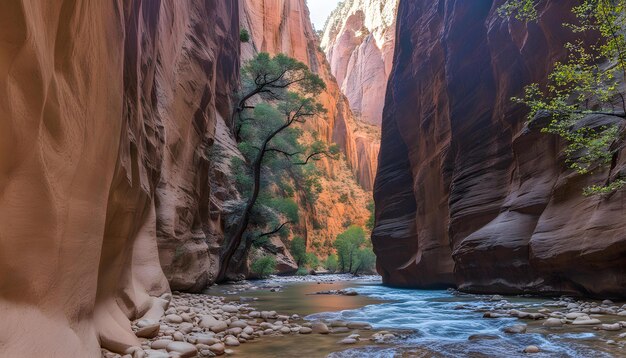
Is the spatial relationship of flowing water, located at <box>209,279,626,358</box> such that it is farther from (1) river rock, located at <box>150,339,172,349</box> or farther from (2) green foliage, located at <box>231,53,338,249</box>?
(2) green foliage, located at <box>231,53,338,249</box>

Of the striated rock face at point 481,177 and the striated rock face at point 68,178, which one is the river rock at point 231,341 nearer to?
the striated rock face at point 68,178

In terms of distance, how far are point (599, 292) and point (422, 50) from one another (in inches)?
694

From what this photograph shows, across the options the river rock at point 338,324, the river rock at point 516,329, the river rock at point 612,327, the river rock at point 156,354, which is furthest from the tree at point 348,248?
the river rock at point 156,354

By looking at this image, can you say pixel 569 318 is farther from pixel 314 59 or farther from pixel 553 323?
pixel 314 59

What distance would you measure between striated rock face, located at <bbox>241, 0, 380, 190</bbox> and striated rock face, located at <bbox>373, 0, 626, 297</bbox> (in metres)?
39.3

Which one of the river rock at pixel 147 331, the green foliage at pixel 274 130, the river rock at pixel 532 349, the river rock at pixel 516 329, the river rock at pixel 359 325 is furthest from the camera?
the green foliage at pixel 274 130

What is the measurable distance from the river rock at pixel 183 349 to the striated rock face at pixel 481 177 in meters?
9.55

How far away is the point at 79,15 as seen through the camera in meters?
4.11

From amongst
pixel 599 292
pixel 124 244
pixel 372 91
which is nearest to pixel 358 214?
pixel 372 91

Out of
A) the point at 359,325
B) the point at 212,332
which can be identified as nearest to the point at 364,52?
the point at 359,325

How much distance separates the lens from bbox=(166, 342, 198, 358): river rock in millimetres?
5289

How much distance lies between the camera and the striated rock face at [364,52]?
302ft

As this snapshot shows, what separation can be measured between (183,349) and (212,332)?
71.5 inches

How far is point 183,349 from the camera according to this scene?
536 centimetres
